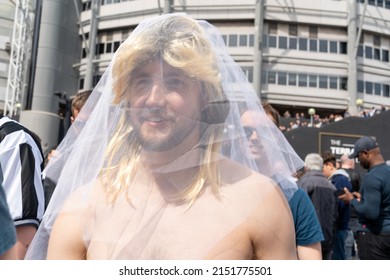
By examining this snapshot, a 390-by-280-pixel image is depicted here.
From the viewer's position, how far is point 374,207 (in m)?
3.12

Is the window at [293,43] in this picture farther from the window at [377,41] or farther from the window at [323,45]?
the window at [377,41]

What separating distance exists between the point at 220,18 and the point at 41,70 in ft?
43.3

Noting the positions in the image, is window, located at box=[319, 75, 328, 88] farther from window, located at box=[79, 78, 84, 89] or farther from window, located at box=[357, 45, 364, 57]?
window, located at box=[79, 78, 84, 89]

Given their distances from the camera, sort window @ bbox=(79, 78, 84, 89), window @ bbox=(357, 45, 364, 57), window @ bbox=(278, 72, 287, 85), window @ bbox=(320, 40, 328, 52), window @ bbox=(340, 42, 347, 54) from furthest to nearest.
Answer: window @ bbox=(79, 78, 84, 89), window @ bbox=(357, 45, 364, 57), window @ bbox=(340, 42, 347, 54), window @ bbox=(320, 40, 328, 52), window @ bbox=(278, 72, 287, 85)

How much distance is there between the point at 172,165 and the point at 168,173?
3 centimetres

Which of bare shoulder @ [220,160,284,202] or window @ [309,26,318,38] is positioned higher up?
window @ [309,26,318,38]

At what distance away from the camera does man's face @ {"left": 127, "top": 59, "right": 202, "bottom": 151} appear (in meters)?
1.08

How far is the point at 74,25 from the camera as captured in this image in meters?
31.5

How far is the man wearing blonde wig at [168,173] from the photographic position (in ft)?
3.54

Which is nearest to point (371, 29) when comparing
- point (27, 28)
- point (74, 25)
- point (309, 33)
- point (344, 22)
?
point (344, 22)

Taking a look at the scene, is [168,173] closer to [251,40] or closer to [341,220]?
[341,220]

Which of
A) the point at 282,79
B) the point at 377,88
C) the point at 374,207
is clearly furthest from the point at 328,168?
the point at 377,88

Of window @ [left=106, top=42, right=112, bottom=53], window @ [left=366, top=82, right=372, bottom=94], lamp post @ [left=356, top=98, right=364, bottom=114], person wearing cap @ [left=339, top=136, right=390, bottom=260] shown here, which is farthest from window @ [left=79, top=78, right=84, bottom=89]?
person wearing cap @ [left=339, top=136, right=390, bottom=260]

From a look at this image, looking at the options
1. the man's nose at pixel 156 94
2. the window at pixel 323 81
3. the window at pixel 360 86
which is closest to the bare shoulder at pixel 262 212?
the man's nose at pixel 156 94
